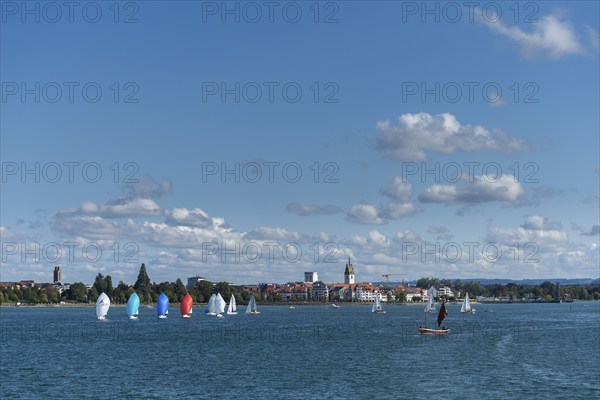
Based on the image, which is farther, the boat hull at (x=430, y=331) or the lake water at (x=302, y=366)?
the boat hull at (x=430, y=331)

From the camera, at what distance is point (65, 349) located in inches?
4621

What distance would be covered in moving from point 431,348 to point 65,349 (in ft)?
181

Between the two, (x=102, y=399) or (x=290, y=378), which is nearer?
(x=102, y=399)

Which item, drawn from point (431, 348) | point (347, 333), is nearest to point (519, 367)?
point (431, 348)

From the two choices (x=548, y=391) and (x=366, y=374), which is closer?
(x=548, y=391)

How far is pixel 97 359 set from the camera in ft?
334

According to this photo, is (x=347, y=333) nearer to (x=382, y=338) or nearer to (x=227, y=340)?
(x=382, y=338)

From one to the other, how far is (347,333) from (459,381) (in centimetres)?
7448

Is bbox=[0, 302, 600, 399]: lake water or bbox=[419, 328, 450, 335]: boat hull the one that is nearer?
bbox=[0, 302, 600, 399]: lake water

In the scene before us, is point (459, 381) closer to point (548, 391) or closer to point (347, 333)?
point (548, 391)

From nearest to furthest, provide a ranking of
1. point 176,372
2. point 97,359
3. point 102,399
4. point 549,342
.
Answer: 1. point 102,399
2. point 176,372
3. point 97,359
4. point 549,342

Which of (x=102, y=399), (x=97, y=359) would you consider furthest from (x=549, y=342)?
(x=102, y=399)

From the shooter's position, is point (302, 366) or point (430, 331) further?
point (430, 331)

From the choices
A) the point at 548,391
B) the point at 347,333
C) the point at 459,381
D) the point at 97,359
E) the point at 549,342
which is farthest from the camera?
the point at 347,333
